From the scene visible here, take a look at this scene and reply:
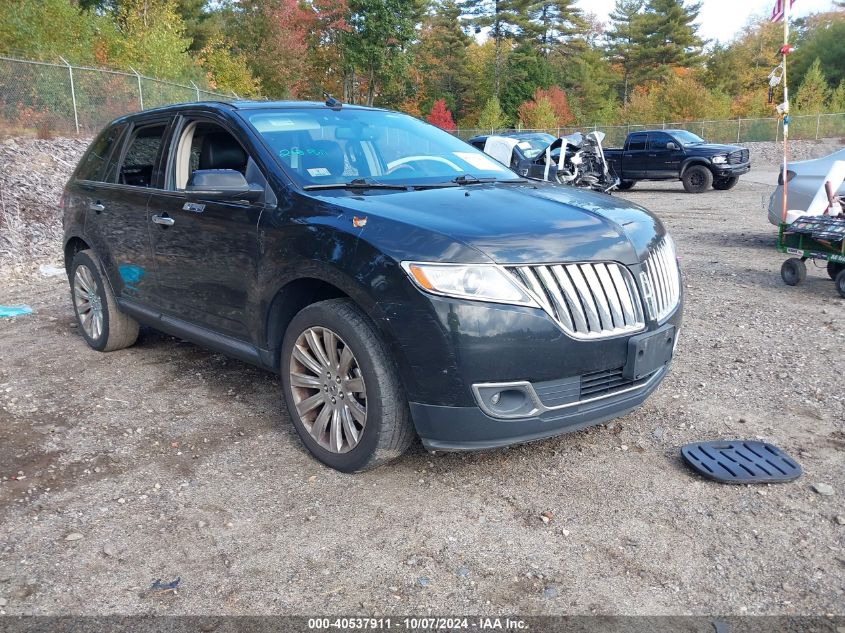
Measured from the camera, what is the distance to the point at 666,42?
2467 inches

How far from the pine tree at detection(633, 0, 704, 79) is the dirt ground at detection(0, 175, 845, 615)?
64164 mm

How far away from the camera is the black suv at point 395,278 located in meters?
2.98

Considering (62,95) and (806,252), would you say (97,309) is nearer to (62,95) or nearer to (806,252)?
(806,252)

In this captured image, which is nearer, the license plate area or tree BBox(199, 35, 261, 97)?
the license plate area

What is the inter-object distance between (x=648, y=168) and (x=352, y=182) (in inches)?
750

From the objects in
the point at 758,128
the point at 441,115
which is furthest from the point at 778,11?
the point at 441,115

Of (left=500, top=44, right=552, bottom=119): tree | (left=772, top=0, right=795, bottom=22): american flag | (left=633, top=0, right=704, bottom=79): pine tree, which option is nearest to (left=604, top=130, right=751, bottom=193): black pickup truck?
(left=772, top=0, right=795, bottom=22): american flag

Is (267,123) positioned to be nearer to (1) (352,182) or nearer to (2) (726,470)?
(1) (352,182)

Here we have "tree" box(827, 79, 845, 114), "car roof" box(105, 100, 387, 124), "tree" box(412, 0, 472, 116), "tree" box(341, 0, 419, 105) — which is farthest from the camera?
"tree" box(412, 0, 472, 116)

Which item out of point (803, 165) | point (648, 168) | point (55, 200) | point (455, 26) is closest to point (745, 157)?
point (648, 168)

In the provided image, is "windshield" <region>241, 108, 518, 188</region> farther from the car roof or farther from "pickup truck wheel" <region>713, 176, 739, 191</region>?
"pickup truck wheel" <region>713, 176, 739, 191</region>

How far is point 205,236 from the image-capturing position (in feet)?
13.5

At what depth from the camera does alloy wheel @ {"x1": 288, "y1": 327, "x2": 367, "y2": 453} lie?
131 inches

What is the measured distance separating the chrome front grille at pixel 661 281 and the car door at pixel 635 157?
1859cm
